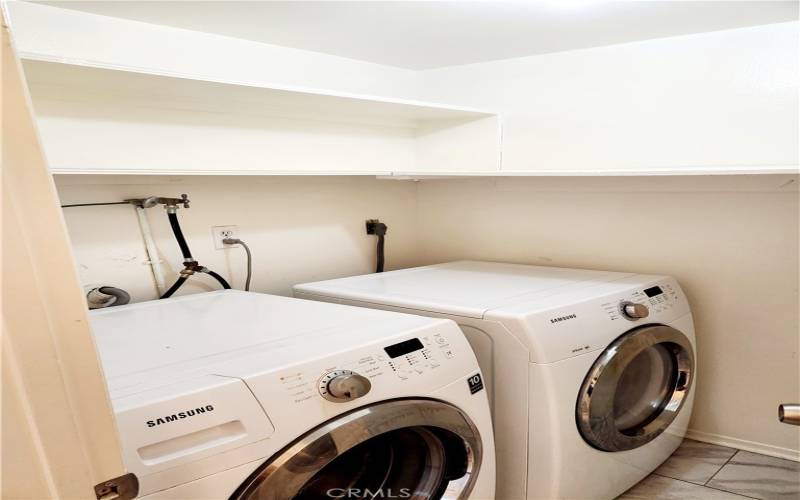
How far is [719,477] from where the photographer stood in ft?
4.94

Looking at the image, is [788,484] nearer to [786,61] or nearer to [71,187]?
[786,61]

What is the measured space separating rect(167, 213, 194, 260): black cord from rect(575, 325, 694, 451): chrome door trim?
4.19 ft

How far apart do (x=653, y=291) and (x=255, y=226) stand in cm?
140

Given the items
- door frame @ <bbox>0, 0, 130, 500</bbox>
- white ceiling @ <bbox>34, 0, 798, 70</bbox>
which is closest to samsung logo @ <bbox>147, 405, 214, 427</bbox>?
door frame @ <bbox>0, 0, 130, 500</bbox>

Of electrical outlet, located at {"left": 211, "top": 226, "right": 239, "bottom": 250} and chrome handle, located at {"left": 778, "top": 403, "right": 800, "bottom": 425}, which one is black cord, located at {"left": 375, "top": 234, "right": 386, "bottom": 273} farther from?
chrome handle, located at {"left": 778, "top": 403, "right": 800, "bottom": 425}

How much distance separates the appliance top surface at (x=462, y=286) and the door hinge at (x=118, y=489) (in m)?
0.88

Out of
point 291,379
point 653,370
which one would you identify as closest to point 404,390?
point 291,379

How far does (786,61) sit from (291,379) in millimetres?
1732

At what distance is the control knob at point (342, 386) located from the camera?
823 mm

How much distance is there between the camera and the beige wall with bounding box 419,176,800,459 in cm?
154

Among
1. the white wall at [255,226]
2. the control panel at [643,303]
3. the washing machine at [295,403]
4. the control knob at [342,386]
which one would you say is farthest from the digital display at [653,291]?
the white wall at [255,226]

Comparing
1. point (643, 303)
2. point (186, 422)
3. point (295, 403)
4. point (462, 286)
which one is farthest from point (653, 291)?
point (186, 422)

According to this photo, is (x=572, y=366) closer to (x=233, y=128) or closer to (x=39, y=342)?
(x=39, y=342)

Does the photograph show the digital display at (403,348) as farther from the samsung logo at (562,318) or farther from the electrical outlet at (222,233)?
the electrical outlet at (222,233)
